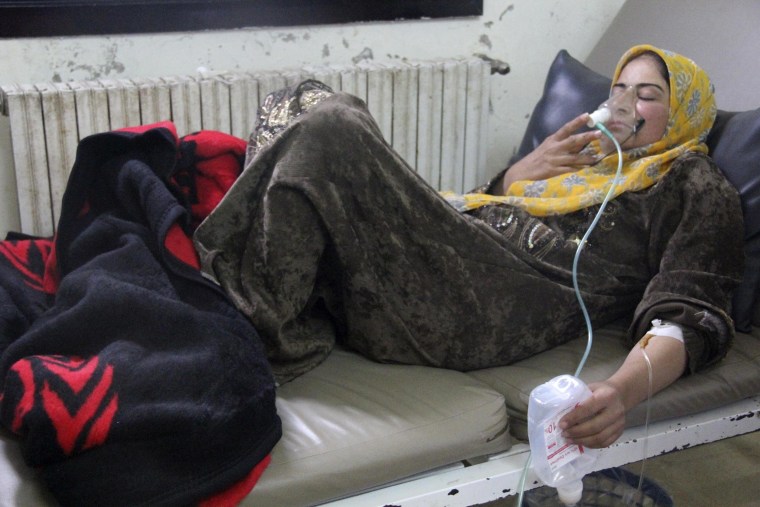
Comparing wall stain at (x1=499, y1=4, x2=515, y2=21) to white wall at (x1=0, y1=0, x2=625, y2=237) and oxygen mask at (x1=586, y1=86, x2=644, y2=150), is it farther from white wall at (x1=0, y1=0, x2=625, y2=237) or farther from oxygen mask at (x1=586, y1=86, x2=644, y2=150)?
oxygen mask at (x1=586, y1=86, x2=644, y2=150)

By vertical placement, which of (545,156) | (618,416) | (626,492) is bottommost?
(626,492)

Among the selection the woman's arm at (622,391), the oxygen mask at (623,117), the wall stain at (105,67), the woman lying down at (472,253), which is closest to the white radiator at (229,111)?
the wall stain at (105,67)

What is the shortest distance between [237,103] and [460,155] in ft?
2.22

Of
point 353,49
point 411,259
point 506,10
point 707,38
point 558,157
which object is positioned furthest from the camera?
point 506,10

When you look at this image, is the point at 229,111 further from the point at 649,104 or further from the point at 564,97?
the point at 649,104

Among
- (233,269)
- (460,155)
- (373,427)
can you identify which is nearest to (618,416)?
(373,427)

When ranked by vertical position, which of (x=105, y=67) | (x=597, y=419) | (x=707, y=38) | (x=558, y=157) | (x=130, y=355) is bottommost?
(x=597, y=419)

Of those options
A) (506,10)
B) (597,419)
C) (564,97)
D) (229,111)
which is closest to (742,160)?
(564,97)

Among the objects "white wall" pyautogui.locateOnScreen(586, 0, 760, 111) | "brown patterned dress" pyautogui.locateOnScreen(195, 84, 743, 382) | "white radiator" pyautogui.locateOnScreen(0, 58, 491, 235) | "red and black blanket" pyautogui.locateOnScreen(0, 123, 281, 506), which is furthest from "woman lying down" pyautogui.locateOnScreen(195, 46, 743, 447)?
"white radiator" pyautogui.locateOnScreen(0, 58, 491, 235)

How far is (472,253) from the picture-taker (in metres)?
1.63

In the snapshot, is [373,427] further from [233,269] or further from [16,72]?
[16,72]

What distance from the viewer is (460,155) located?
255 centimetres

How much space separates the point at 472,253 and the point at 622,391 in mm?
354

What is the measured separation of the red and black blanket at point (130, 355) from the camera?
3.94ft
